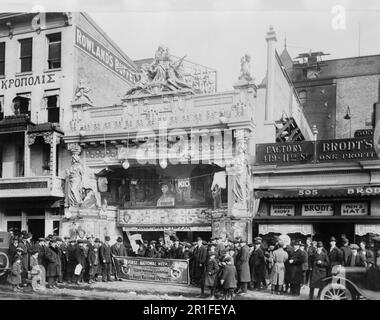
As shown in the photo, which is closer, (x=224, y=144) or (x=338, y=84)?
(x=224, y=144)

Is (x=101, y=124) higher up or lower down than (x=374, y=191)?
higher up

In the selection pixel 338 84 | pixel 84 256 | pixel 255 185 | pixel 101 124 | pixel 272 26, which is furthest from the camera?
pixel 338 84

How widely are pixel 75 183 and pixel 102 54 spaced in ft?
16.0

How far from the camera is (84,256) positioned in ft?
44.9

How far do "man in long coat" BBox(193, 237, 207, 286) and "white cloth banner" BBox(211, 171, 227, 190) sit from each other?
9.80 feet

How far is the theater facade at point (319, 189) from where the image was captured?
525 inches

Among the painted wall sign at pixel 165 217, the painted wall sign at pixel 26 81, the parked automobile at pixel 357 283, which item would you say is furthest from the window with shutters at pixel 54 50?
the parked automobile at pixel 357 283

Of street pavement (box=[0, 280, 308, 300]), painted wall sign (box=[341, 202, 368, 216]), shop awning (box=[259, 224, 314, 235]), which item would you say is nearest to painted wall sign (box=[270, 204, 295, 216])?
Answer: shop awning (box=[259, 224, 314, 235])

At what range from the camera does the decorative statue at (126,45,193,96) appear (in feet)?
50.4

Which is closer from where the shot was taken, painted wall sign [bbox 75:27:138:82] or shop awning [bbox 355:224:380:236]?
shop awning [bbox 355:224:380:236]

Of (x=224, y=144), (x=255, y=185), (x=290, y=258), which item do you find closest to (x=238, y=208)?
(x=255, y=185)

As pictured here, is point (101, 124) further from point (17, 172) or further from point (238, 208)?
point (238, 208)

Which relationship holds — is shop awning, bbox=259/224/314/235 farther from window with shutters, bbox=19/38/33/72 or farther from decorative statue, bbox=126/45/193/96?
window with shutters, bbox=19/38/33/72

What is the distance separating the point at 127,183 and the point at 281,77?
574 centimetres
